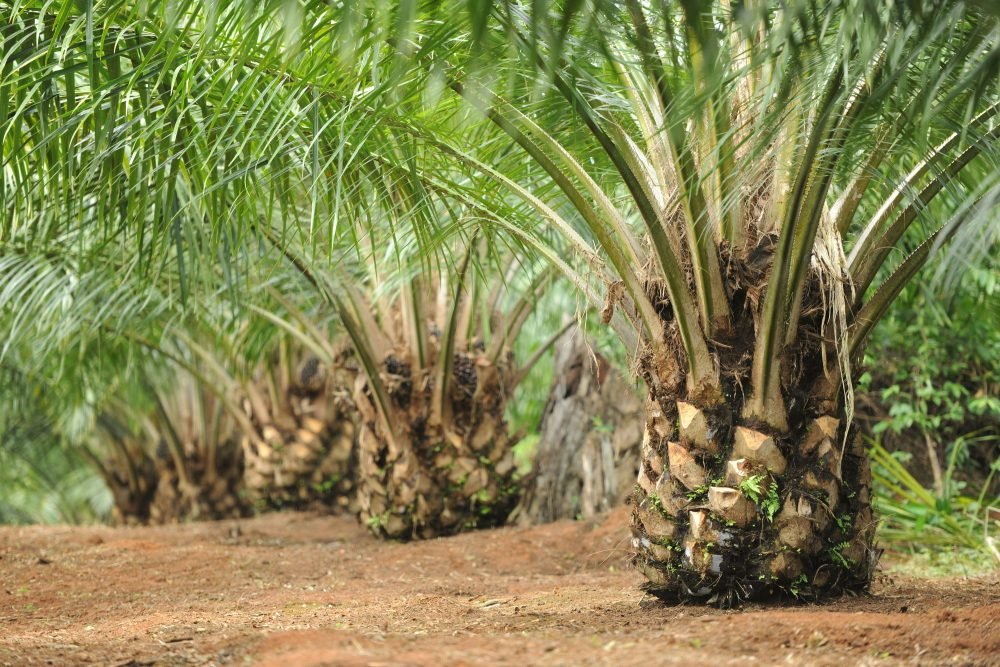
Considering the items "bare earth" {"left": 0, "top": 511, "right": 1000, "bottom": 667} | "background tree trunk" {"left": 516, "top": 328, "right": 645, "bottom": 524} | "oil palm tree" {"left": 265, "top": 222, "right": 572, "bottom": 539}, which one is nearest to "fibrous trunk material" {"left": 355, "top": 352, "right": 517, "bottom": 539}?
"oil palm tree" {"left": 265, "top": 222, "right": 572, "bottom": 539}

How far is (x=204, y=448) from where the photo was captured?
7.71m

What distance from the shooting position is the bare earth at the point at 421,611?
85.0 inches

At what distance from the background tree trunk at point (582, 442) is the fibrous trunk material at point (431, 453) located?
0.69 meters

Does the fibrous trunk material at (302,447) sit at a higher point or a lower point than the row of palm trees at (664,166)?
lower

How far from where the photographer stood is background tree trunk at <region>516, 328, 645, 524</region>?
227 inches

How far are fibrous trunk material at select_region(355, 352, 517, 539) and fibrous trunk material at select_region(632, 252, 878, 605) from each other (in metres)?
2.36

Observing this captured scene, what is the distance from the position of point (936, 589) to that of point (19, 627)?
292 centimetres

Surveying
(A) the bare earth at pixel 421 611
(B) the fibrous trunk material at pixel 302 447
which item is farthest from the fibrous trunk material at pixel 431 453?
(B) the fibrous trunk material at pixel 302 447

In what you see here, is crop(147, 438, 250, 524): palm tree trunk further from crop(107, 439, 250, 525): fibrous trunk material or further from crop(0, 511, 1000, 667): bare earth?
crop(0, 511, 1000, 667): bare earth

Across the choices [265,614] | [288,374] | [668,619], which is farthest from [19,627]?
[288,374]

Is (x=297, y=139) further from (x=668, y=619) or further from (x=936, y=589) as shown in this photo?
(x=936, y=589)

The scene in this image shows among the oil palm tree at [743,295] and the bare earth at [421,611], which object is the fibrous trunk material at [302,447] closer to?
the bare earth at [421,611]

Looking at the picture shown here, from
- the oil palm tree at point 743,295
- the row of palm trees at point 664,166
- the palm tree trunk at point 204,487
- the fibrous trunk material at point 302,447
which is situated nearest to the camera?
the row of palm trees at point 664,166

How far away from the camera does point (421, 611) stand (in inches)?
117
